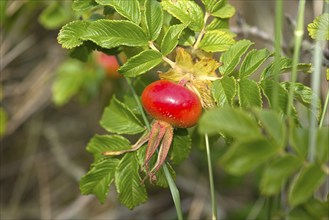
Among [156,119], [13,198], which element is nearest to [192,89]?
[156,119]

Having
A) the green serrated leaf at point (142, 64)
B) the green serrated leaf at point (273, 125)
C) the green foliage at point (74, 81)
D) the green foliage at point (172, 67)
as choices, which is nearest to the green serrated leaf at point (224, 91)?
the green foliage at point (172, 67)

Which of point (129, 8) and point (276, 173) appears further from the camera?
point (129, 8)

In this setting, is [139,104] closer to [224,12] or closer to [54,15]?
[224,12]

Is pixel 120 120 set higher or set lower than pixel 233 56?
lower

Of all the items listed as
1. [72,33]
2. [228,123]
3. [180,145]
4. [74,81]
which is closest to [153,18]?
[72,33]

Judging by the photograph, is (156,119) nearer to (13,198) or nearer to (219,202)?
(219,202)
